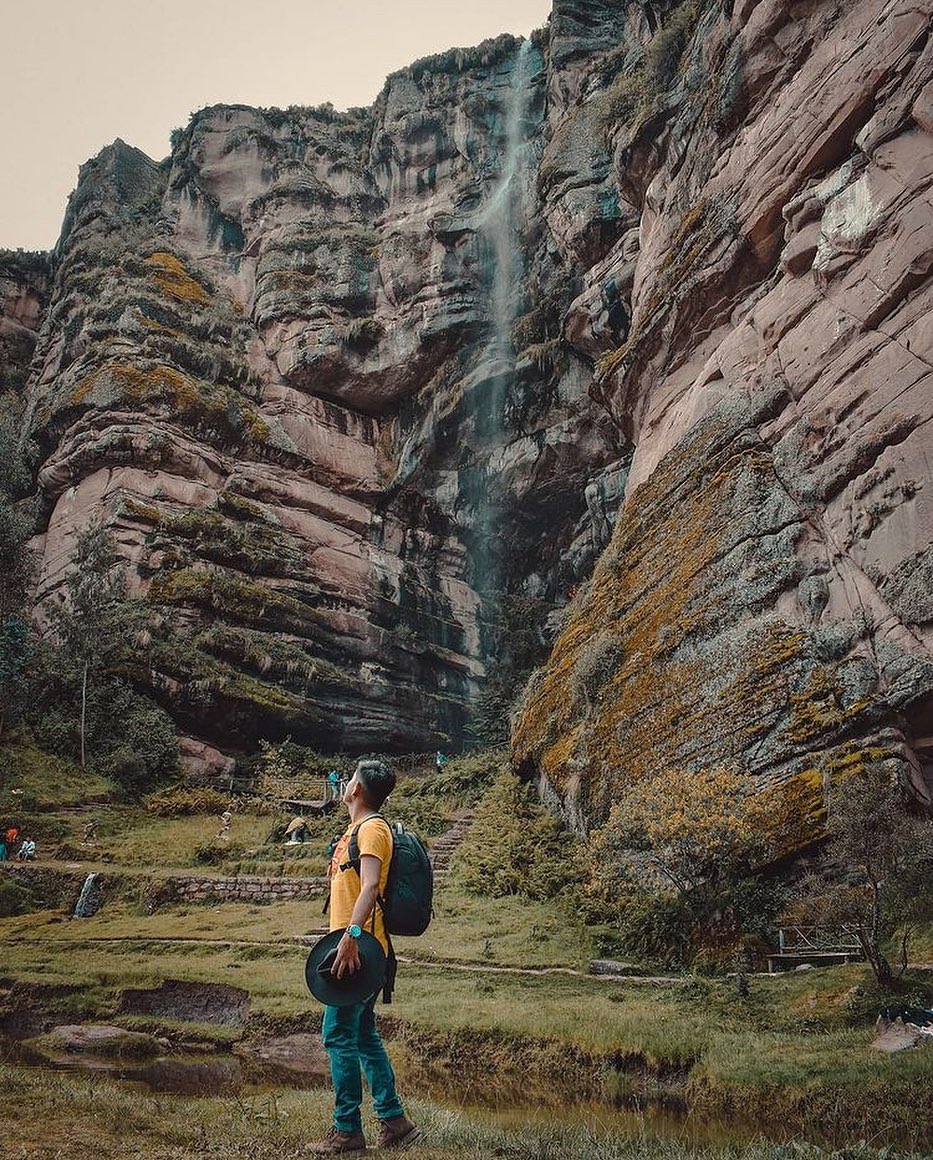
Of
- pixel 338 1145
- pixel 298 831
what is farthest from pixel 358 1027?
pixel 298 831

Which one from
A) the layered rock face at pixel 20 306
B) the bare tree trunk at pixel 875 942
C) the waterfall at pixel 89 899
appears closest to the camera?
the bare tree trunk at pixel 875 942

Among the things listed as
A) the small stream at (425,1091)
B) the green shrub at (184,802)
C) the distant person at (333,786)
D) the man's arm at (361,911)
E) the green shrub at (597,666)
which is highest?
the green shrub at (597,666)

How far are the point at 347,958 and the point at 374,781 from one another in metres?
1.14

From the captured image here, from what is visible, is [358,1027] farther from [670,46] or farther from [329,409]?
[329,409]

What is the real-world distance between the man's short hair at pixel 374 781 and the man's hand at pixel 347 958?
926 millimetres

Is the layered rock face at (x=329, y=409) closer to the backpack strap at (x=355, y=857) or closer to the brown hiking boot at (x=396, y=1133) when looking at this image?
the backpack strap at (x=355, y=857)

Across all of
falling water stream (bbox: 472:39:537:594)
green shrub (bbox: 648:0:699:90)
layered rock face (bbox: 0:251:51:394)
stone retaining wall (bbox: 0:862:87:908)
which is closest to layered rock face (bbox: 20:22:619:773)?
falling water stream (bbox: 472:39:537:594)

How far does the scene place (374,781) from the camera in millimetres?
4938

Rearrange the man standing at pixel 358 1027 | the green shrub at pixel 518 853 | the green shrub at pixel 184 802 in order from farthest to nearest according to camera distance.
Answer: the green shrub at pixel 184 802, the green shrub at pixel 518 853, the man standing at pixel 358 1027

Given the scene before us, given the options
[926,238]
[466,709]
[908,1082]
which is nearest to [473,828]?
[908,1082]

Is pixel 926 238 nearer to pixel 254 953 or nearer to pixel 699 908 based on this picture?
pixel 699 908

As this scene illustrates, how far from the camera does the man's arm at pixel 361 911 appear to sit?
13.3 ft

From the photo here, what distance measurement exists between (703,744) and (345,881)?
10968 millimetres

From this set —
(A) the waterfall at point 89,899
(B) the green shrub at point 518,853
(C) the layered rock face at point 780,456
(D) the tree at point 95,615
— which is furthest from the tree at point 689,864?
(D) the tree at point 95,615
